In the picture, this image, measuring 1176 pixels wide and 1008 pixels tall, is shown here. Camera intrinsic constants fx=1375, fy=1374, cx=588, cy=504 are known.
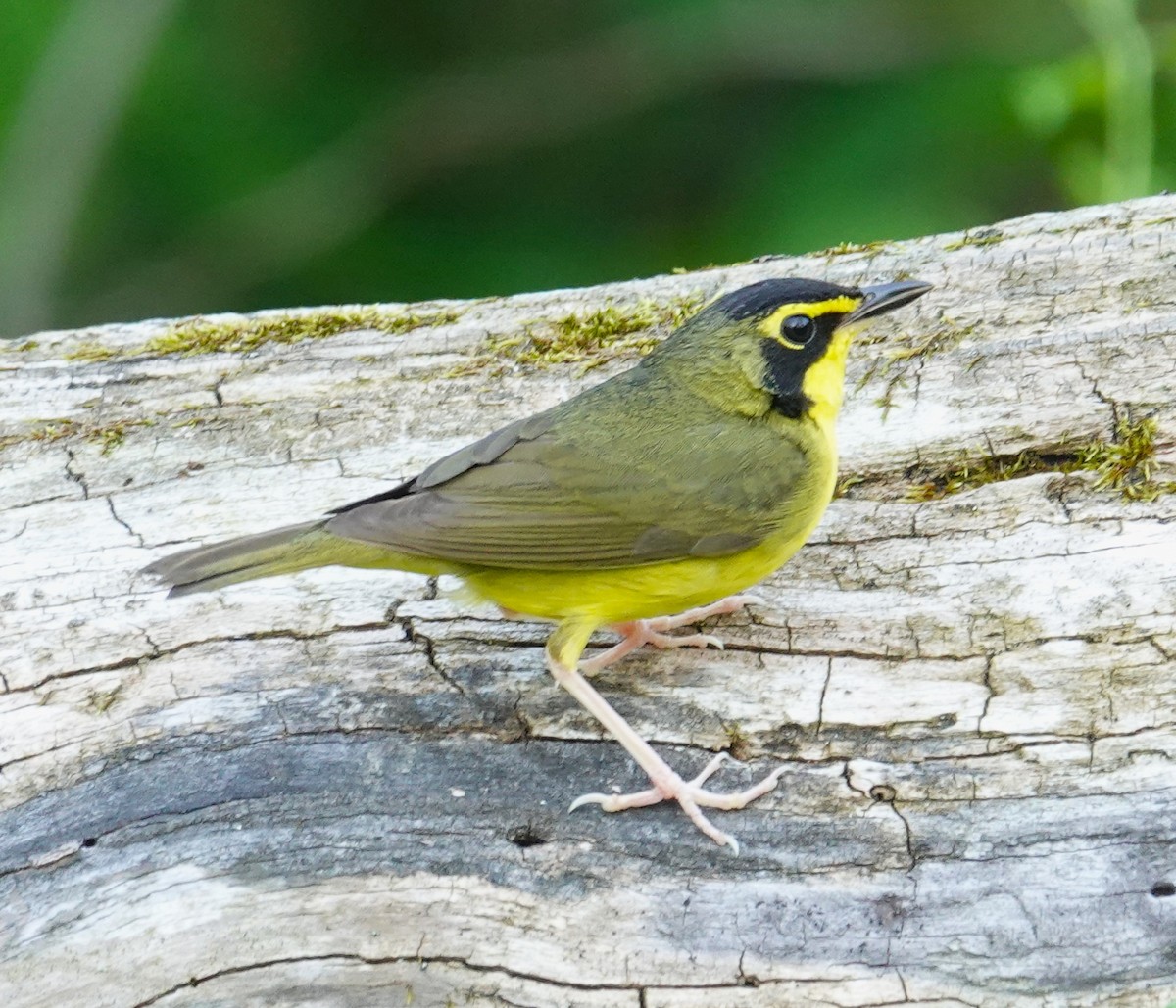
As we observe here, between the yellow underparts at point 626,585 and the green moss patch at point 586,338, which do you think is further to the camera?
the green moss patch at point 586,338

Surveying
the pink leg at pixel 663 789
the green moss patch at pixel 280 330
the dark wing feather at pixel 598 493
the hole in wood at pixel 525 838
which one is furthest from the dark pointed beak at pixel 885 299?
the hole in wood at pixel 525 838

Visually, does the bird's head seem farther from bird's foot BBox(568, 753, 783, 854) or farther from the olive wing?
bird's foot BBox(568, 753, 783, 854)

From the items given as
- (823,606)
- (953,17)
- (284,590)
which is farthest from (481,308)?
(953,17)

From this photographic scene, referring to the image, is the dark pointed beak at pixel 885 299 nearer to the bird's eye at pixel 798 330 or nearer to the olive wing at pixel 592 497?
the bird's eye at pixel 798 330

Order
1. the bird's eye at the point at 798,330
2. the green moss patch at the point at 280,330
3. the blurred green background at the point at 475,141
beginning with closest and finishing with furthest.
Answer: the bird's eye at the point at 798,330
the green moss patch at the point at 280,330
the blurred green background at the point at 475,141

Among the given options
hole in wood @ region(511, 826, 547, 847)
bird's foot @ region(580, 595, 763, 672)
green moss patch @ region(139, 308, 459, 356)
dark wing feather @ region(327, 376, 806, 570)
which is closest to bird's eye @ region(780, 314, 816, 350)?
dark wing feather @ region(327, 376, 806, 570)

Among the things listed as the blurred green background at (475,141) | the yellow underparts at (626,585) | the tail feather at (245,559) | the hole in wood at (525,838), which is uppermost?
the blurred green background at (475,141)

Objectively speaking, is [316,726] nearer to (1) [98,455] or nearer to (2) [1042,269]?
(1) [98,455]
